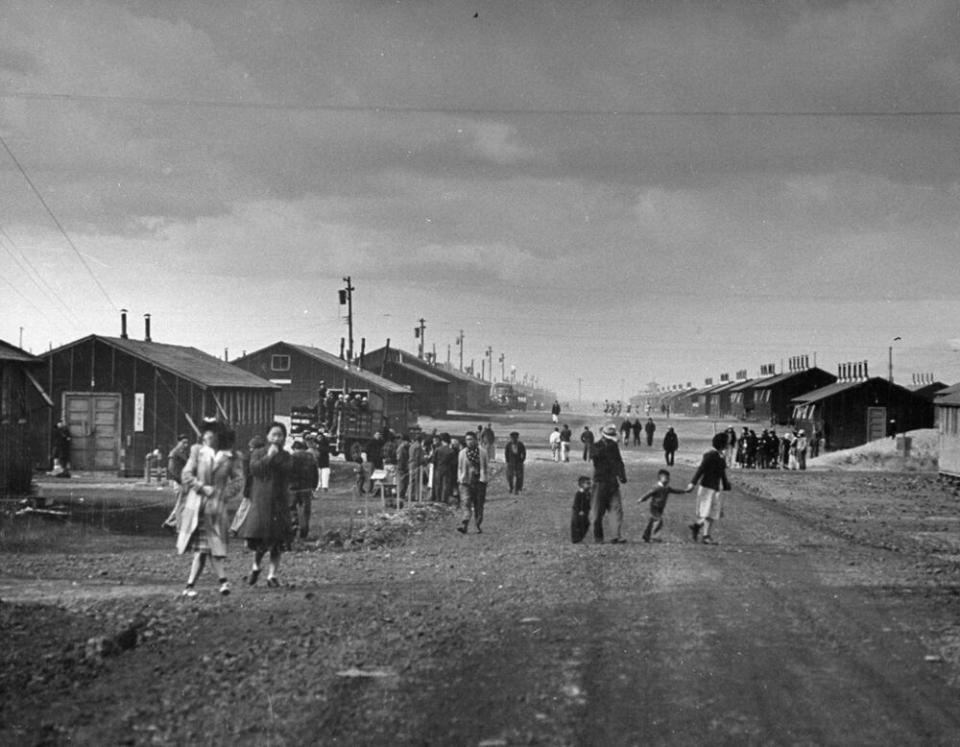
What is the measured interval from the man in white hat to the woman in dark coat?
5.83m

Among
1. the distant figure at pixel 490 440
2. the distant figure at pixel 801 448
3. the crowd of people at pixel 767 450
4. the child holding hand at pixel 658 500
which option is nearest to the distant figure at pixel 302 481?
the child holding hand at pixel 658 500

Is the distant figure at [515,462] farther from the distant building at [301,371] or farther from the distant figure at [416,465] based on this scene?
the distant building at [301,371]

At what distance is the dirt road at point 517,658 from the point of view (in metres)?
6.23

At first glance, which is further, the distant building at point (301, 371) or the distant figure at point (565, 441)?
the distant building at point (301, 371)

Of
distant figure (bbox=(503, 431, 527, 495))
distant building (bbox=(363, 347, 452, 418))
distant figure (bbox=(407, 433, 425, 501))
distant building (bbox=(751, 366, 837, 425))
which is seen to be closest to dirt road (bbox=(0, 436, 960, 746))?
distant figure (bbox=(407, 433, 425, 501))

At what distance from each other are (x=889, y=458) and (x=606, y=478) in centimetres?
3188

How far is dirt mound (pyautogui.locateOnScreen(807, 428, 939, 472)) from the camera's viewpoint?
136 feet

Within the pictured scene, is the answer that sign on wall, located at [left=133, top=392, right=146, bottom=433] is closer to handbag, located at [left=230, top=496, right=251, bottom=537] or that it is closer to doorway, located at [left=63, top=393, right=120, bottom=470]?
doorway, located at [left=63, top=393, right=120, bottom=470]

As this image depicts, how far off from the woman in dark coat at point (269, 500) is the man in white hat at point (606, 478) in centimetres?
583

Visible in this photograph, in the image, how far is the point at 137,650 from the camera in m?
8.20

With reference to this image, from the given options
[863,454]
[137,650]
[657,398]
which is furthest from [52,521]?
[657,398]

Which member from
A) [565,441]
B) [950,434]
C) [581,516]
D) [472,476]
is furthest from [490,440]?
[581,516]

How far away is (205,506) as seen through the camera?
10.3 metres

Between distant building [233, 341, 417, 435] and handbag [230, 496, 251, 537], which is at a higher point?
distant building [233, 341, 417, 435]
